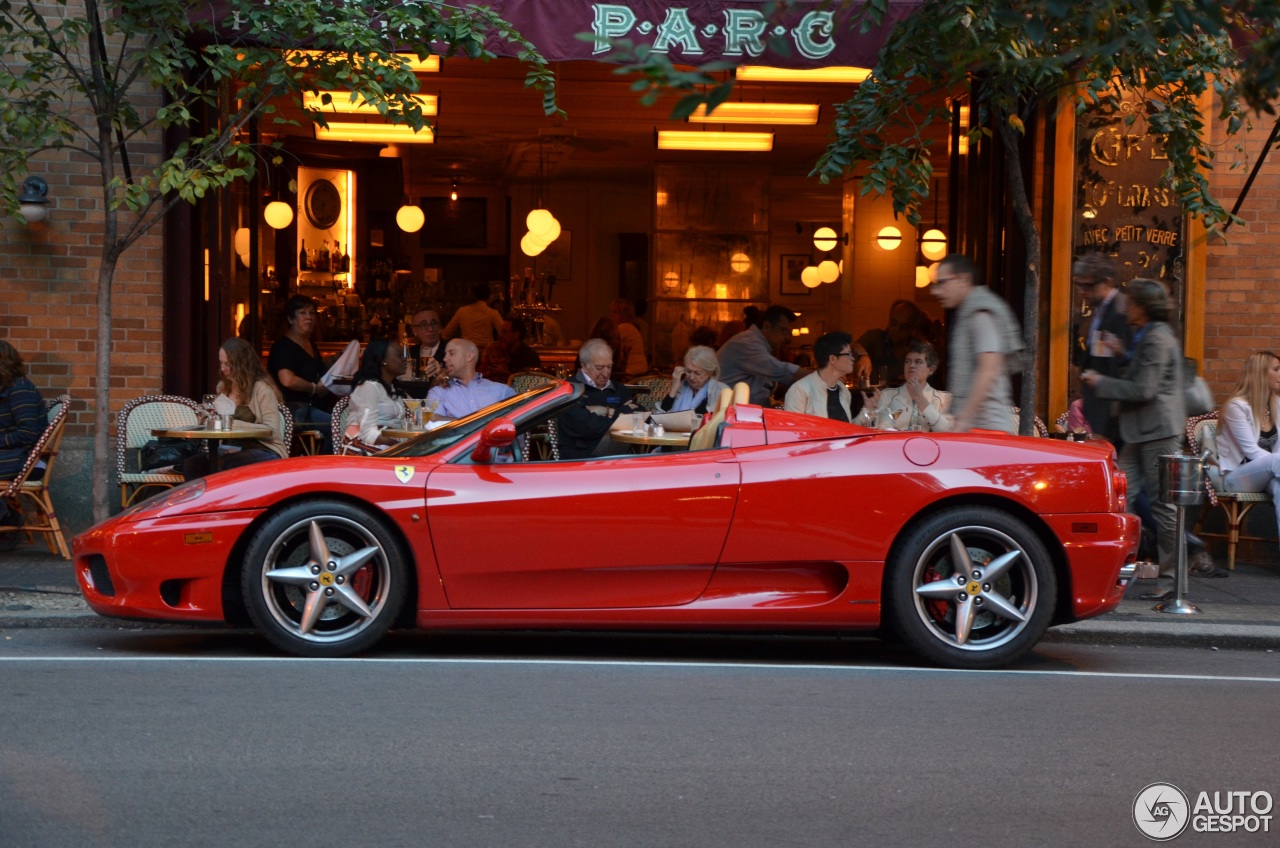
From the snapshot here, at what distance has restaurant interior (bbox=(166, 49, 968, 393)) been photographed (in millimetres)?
15219

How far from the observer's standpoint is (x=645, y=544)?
20.4 ft

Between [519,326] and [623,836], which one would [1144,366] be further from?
[519,326]

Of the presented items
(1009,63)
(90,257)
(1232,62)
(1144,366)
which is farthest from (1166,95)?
(90,257)

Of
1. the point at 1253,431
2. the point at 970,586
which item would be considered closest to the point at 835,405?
the point at 1253,431

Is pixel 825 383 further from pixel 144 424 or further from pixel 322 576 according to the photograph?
pixel 144 424

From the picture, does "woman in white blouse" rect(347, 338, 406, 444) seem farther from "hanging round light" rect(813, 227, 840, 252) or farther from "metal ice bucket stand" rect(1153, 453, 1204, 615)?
"hanging round light" rect(813, 227, 840, 252)

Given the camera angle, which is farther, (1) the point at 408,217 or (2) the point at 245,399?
(1) the point at 408,217

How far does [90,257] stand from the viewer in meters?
10.4

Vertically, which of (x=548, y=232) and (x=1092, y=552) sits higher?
(x=548, y=232)

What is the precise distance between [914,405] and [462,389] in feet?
9.76

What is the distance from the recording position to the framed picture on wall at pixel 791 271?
2373 cm

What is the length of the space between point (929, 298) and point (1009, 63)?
1507 centimetres

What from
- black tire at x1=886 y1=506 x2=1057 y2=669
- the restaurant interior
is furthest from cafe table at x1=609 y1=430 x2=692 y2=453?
the restaurant interior

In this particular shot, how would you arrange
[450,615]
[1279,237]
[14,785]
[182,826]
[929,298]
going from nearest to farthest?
[182,826] < [14,785] < [450,615] < [1279,237] < [929,298]
